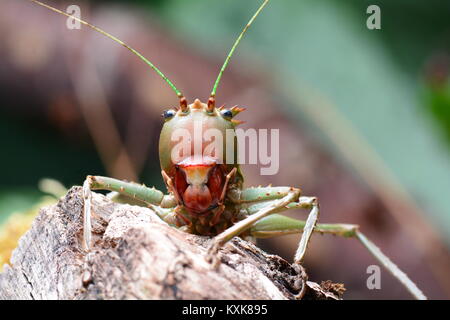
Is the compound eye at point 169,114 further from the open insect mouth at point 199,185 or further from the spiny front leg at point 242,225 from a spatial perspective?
the spiny front leg at point 242,225

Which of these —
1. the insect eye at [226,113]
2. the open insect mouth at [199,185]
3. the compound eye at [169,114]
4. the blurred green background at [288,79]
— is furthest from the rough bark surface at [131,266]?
the blurred green background at [288,79]

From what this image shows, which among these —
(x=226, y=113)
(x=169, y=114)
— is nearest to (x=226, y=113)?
(x=226, y=113)

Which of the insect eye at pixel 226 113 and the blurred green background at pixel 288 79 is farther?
the blurred green background at pixel 288 79

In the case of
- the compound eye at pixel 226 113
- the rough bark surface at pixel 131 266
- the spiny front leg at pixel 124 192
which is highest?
the compound eye at pixel 226 113

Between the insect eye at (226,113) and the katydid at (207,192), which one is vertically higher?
the insect eye at (226,113)

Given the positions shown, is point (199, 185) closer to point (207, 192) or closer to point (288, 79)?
point (207, 192)

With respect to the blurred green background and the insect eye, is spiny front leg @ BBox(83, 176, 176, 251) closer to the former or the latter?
the insect eye

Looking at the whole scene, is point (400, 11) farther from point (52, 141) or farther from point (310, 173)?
point (52, 141)
